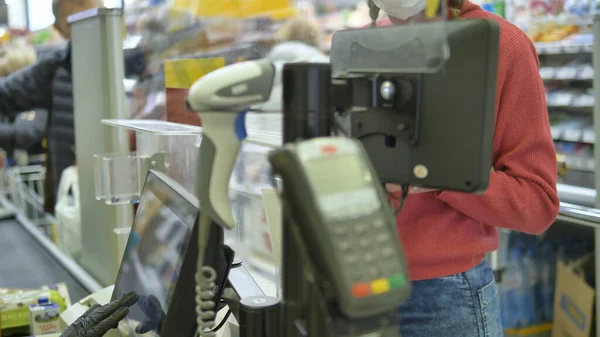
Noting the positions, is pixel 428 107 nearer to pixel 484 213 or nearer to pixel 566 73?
pixel 484 213

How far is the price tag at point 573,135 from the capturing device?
3.85 m

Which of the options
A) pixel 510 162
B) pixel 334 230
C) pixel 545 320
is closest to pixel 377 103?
pixel 334 230

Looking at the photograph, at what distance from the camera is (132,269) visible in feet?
3.92

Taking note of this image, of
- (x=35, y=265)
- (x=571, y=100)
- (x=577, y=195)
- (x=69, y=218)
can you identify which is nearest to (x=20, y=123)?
(x=69, y=218)

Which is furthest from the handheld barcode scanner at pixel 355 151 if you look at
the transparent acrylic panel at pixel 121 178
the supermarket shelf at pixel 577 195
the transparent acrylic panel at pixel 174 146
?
the supermarket shelf at pixel 577 195

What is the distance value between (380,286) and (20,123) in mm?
3290

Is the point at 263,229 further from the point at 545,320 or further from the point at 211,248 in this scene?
the point at 545,320

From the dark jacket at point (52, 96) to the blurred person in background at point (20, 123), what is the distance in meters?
0.18

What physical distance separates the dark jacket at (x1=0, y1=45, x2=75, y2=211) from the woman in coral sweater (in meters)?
1.72

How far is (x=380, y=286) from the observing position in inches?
20.7

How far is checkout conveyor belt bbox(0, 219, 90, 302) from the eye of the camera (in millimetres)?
2051

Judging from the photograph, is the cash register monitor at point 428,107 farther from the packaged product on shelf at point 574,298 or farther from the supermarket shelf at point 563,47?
the supermarket shelf at point 563,47

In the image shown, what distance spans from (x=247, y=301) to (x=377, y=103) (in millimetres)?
388

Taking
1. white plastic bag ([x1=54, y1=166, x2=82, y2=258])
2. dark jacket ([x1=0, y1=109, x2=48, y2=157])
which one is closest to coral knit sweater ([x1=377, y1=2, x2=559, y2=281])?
white plastic bag ([x1=54, y1=166, x2=82, y2=258])
